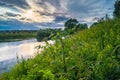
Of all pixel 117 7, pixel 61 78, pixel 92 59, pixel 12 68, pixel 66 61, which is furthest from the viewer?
Result: pixel 117 7

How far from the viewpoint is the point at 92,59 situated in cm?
639

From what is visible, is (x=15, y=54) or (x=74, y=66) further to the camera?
(x=15, y=54)

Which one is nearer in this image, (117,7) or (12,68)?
(12,68)

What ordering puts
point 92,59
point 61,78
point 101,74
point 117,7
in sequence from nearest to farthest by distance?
1. point 61,78
2. point 101,74
3. point 92,59
4. point 117,7

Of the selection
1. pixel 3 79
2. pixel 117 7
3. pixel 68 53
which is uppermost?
pixel 117 7

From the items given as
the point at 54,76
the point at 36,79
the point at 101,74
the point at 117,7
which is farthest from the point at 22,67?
the point at 117,7

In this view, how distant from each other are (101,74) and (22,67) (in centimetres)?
177

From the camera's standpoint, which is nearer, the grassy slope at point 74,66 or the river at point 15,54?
the grassy slope at point 74,66

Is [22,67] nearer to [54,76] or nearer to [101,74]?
[54,76]

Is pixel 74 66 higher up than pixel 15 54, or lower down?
higher up

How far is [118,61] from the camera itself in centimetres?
604

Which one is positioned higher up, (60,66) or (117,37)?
(117,37)

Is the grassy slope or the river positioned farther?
the river

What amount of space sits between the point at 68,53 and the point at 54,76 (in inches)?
57.2
